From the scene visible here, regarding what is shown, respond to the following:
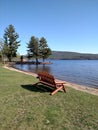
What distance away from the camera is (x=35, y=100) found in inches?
279

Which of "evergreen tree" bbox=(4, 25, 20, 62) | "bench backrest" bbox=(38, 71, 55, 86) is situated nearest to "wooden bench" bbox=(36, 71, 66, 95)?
"bench backrest" bbox=(38, 71, 55, 86)

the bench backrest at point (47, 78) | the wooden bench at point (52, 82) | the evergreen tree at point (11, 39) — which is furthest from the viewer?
the evergreen tree at point (11, 39)

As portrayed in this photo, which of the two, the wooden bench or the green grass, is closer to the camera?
the green grass

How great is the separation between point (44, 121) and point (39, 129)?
50cm

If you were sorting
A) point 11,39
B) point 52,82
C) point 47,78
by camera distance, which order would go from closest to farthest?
point 52,82
point 47,78
point 11,39

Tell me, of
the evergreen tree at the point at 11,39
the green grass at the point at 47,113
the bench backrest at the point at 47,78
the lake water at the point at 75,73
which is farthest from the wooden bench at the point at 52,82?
the evergreen tree at the point at 11,39

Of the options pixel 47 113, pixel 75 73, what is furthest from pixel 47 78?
pixel 75 73

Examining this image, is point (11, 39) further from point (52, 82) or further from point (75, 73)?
A: point (52, 82)

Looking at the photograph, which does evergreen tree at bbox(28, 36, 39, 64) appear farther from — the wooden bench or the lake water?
the wooden bench

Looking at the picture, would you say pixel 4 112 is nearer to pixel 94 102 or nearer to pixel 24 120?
pixel 24 120

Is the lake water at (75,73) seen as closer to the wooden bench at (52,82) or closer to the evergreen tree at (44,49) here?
the wooden bench at (52,82)

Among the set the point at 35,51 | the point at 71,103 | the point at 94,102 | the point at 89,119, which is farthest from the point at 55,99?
the point at 35,51

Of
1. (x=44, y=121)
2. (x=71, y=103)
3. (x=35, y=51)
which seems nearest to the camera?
(x=44, y=121)

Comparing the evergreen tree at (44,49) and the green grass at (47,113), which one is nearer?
the green grass at (47,113)
